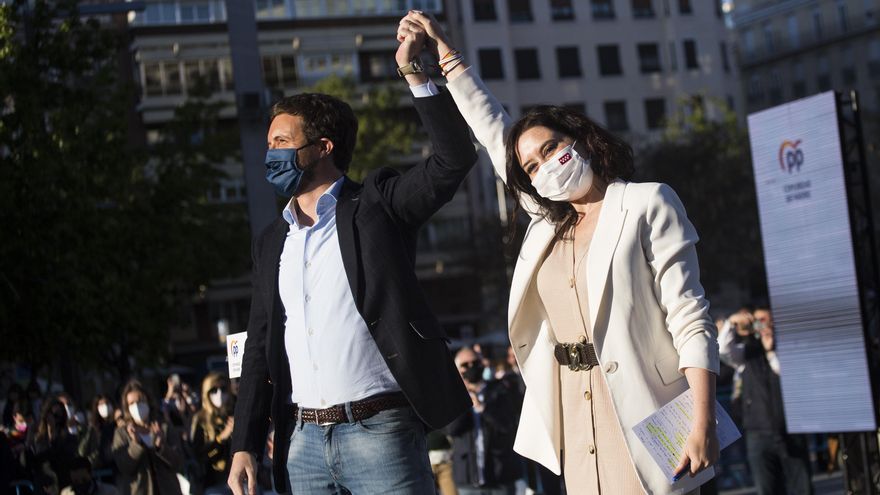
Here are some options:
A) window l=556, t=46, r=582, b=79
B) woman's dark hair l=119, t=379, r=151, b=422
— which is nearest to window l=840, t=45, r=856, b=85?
window l=556, t=46, r=582, b=79

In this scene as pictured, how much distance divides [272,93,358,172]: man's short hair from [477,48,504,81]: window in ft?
193

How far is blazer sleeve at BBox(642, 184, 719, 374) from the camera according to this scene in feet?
13.7

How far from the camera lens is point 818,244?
1180 centimetres

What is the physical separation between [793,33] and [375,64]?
2959 cm

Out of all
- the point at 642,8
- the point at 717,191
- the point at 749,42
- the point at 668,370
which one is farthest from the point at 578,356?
the point at 749,42

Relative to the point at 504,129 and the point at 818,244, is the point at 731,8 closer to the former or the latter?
the point at 818,244

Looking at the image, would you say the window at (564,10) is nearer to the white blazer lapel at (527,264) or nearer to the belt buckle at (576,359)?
the white blazer lapel at (527,264)

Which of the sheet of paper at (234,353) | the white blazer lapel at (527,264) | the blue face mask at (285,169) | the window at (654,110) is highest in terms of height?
the window at (654,110)

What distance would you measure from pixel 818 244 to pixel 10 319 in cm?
1321

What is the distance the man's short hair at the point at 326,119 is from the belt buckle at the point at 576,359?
102cm

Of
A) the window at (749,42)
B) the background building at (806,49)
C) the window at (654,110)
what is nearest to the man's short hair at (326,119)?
the window at (654,110)

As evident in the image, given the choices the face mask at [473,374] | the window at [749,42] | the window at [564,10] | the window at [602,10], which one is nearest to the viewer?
the face mask at [473,374]

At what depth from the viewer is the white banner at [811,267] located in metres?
11.6

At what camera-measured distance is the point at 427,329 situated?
4.54m
